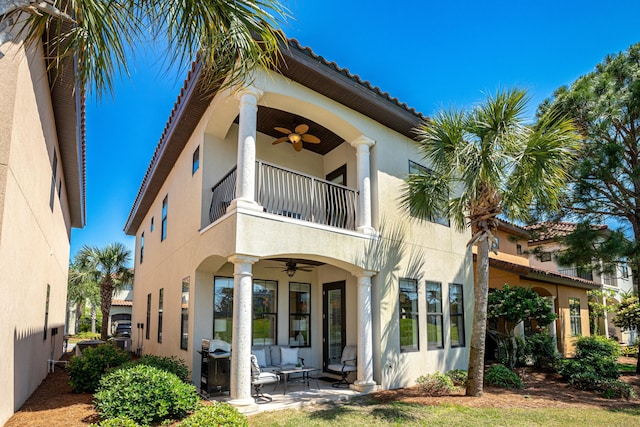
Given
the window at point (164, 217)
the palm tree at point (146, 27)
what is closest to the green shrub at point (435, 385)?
the palm tree at point (146, 27)

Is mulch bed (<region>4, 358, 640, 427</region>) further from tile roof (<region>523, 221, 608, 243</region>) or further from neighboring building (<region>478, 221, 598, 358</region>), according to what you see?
tile roof (<region>523, 221, 608, 243</region>)

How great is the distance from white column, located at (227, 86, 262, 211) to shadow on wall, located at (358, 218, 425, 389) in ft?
10.3

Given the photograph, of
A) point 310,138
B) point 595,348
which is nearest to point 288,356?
point 310,138

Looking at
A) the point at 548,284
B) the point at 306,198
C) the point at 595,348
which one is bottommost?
the point at 595,348

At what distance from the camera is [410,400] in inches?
356

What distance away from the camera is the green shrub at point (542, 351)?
13.7 metres

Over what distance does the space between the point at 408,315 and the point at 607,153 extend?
7066 millimetres

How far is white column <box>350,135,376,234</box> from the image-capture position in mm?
10401

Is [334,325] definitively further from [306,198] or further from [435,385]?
[306,198]

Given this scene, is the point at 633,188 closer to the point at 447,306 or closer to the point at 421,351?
the point at 447,306

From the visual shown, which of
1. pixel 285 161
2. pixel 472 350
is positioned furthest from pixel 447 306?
pixel 285 161

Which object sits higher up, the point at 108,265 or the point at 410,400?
the point at 108,265

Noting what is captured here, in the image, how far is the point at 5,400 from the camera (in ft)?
21.2

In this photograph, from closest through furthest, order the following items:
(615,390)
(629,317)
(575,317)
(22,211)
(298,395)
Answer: (22,211)
(298,395)
(615,390)
(629,317)
(575,317)
